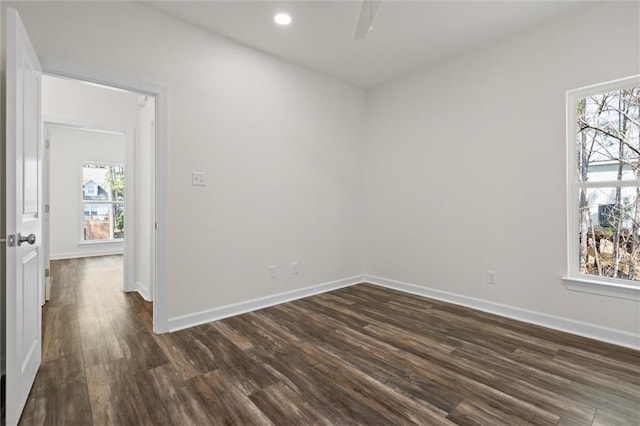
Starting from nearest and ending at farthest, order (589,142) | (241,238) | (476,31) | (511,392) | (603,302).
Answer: (511,392)
(603,302)
(589,142)
(476,31)
(241,238)

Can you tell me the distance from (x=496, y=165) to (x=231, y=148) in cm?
266

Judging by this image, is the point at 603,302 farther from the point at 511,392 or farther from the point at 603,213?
the point at 511,392

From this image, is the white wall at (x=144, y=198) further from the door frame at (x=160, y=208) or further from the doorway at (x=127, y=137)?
the door frame at (x=160, y=208)

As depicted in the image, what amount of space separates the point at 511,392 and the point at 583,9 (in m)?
3.02

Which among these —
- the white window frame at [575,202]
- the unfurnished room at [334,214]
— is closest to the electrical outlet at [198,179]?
the unfurnished room at [334,214]

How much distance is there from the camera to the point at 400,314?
124 inches

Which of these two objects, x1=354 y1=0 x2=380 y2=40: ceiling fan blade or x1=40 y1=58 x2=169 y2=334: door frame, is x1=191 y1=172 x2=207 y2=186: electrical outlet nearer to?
x1=40 y1=58 x2=169 y2=334: door frame

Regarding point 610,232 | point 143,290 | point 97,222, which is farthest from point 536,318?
point 97,222

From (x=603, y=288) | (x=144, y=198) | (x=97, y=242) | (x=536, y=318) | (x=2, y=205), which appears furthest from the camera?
(x=97, y=242)

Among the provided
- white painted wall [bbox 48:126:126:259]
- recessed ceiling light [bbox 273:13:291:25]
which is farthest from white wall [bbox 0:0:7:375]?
white painted wall [bbox 48:126:126:259]

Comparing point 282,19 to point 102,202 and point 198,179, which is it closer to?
point 198,179

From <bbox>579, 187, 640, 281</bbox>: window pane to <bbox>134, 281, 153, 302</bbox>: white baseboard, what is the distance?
437 centimetres

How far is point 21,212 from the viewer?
1.62 metres

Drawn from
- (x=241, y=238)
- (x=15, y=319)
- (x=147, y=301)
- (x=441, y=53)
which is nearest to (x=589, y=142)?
(x=441, y=53)
